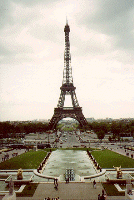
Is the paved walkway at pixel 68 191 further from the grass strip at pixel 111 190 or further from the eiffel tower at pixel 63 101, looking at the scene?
the eiffel tower at pixel 63 101

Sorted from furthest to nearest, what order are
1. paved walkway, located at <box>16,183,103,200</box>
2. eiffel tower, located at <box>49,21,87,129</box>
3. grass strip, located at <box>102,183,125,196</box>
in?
eiffel tower, located at <box>49,21,87,129</box>, grass strip, located at <box>102,183,125,196</box>, paved walkway, located at <box>16,183,103,200</box>

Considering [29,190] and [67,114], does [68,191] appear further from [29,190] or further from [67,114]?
[67,114]

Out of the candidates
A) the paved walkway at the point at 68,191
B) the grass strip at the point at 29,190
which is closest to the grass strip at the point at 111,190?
the paved walkway at the point at 68,191

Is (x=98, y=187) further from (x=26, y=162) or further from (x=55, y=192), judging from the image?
(x=26, y=162)

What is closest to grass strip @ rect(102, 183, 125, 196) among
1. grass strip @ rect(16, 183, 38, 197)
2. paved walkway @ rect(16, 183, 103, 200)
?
paved walkway @ rect(16, 183, 103, 200)

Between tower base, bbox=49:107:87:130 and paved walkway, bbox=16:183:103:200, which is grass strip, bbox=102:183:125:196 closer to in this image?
paved walkway, bbox=16:183:103:200

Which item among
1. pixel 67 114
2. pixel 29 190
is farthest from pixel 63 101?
pixel 29 190
